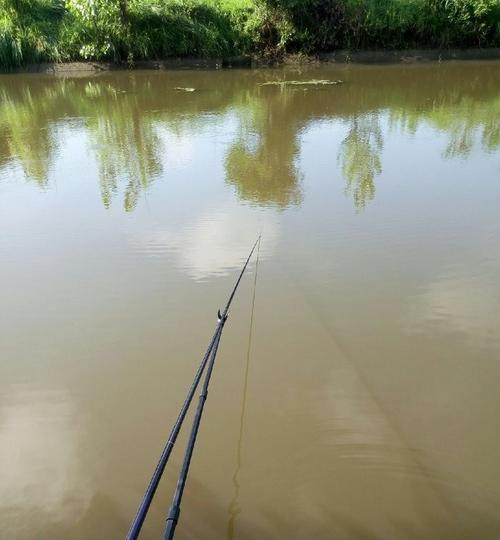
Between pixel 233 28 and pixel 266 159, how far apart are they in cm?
869

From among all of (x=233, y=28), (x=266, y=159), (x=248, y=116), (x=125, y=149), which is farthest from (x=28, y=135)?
(x=233, y=28)

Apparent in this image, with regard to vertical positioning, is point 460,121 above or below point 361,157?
above

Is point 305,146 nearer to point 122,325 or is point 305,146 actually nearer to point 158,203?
point 158,203

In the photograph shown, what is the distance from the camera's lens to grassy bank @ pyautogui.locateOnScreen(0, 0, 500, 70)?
1210cm

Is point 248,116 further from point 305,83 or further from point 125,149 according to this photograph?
point 305,83

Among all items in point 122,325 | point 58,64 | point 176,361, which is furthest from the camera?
point 58,64

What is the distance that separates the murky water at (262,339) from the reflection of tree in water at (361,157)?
42mm

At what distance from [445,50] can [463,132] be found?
7.79m

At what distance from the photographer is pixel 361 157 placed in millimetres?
5805

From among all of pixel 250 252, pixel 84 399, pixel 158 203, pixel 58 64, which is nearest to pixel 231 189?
pixel 158 203

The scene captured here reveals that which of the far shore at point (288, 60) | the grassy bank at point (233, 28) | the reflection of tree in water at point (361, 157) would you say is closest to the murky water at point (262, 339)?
the reflection of tree in water at point (361, 157)

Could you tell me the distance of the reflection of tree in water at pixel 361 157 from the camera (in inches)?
189

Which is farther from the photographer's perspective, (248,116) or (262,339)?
(248,116)

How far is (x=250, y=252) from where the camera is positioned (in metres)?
3.65
